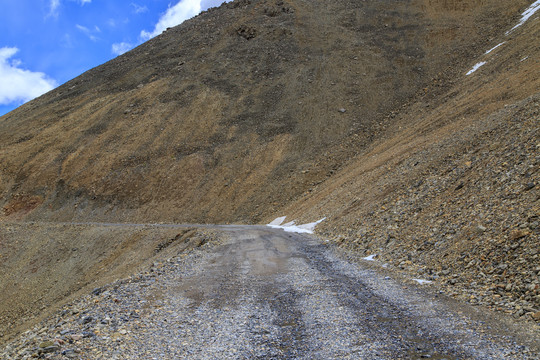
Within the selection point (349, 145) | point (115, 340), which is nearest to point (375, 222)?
point (115, 340)

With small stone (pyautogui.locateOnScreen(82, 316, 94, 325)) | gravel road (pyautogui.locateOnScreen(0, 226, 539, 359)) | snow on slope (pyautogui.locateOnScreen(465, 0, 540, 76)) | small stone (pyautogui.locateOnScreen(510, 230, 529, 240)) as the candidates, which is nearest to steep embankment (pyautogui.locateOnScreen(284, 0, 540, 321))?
small stone (pyautogui.locateOnScreen(510, 230, 529, 240))

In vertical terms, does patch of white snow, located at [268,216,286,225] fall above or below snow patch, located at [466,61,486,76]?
below

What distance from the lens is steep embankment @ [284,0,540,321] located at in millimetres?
7801

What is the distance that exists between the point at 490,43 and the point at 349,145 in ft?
56.6

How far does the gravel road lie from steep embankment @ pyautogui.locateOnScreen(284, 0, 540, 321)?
39.1 inches

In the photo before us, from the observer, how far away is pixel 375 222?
1414cm

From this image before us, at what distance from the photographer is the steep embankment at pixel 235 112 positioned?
33.2 meters

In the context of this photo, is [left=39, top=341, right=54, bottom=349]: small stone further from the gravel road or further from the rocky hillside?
the rocky hillside

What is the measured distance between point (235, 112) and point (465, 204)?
1227 inches

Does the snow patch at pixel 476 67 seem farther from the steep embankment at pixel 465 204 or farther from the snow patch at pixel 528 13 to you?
the steep embankment at pixel 465 204

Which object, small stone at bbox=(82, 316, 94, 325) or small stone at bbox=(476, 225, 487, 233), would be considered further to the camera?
small stone at bbox=(476, 225, 487, 233)

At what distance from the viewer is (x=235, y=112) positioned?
40.0m

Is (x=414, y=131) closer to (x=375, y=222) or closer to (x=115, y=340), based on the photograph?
(x=375, y=222)

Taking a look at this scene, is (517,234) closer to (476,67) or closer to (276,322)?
(276,322)
